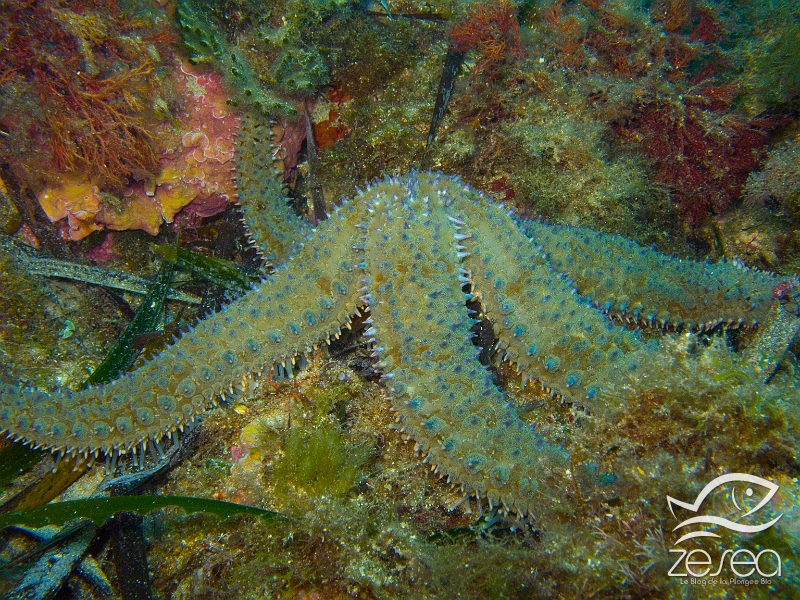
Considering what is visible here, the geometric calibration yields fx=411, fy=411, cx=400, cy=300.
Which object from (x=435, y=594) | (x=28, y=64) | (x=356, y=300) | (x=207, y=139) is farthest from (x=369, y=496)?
(x=28, y=64)

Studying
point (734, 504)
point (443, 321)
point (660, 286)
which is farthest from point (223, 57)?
point (734, 504)

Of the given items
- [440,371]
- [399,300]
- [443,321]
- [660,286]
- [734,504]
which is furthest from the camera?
[660,286]

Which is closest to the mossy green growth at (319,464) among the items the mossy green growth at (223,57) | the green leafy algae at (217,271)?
the green leafy algae at (217,271)

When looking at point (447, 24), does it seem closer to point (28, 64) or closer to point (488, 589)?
point (28, 64)

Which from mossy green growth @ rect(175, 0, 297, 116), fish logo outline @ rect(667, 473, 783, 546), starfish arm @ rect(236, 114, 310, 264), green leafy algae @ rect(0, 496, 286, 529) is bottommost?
green leafy algae @ rect(0, 496, 286, 529)

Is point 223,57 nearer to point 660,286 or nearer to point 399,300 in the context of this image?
point 399,300

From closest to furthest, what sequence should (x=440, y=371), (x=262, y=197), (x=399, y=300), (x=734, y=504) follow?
(x=734, y=504) < (x=440, y=371) < (x=399, y=300) < (x=262, y=197)

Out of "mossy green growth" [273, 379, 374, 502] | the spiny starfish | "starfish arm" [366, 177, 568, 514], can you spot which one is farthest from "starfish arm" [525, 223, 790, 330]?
"mossy green growth" [273, 379, 374, 502]

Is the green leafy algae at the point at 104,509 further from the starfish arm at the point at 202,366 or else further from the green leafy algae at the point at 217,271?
the green leafy algae at the point at 217,271

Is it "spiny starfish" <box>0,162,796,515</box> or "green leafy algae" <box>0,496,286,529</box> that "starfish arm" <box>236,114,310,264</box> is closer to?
"spiny starfish" <box>0,162,796,515</box>
